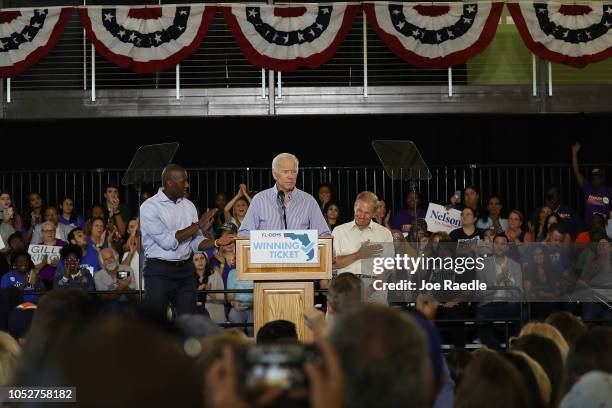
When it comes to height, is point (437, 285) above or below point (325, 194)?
below

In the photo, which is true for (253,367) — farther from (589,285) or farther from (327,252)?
(589,285)

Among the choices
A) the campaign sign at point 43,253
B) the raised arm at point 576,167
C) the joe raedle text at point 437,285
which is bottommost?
the joe raedle text at point 437,285

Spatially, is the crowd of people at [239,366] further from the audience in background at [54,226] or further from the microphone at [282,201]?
the audience in background at [54,226]

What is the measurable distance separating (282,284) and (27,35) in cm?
762

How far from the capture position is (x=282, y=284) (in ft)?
26.5

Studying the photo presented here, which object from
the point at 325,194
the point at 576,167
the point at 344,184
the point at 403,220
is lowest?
the point at 403,220

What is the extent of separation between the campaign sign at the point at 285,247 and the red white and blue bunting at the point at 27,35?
23.6 ft

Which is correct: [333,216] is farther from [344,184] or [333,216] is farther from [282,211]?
[282,211]

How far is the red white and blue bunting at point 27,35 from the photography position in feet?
46.1

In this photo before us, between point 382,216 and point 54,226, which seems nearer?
point 54,226

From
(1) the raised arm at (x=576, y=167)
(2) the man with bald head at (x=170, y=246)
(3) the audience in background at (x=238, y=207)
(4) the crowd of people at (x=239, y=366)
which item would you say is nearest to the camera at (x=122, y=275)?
(3) the audience in background at (x=238, y=207)

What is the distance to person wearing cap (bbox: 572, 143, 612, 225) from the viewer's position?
13.8 metres

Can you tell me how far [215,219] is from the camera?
530 inches

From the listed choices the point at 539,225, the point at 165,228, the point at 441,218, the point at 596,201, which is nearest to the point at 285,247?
the point at 165,228
